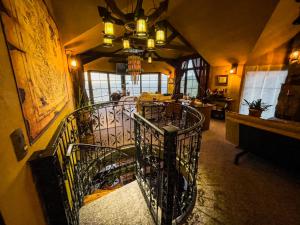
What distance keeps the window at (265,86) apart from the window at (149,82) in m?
6.13

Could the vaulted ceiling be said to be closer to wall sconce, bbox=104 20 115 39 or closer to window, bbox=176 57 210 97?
wall sconce, bbox=104 20 115 39

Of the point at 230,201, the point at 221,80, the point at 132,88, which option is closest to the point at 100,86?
the point at 132,88

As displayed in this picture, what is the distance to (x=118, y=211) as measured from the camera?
5.23 feet

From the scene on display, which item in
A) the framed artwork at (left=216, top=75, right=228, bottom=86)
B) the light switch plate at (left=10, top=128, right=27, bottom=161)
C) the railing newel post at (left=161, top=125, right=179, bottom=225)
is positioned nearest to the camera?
the light switch plate at (left=10, top=128, right=27, bottom=161)

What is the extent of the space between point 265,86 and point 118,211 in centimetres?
570

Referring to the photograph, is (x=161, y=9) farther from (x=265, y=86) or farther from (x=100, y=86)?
(x=100, y=86)

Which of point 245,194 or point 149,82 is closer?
point 245,194

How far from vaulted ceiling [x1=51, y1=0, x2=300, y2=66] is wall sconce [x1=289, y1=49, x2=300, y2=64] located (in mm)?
495

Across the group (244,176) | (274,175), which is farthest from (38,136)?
(274,175)

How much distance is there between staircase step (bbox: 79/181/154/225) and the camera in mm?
1485

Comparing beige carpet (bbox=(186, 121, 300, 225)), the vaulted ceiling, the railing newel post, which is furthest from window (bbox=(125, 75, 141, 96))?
the railing newel post

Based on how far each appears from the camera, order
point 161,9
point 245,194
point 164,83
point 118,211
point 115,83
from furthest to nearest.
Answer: point 164,83, point 115,83, point 161,9, point 245,194, point 118,211

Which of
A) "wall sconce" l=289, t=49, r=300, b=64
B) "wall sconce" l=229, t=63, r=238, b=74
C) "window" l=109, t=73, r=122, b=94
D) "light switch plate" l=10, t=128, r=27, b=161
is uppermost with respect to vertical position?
"wall sconce" l=289, t=49, r=300, b=64

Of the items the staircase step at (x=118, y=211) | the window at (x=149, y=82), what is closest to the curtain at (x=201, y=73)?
the window at (x=149, y=82)
